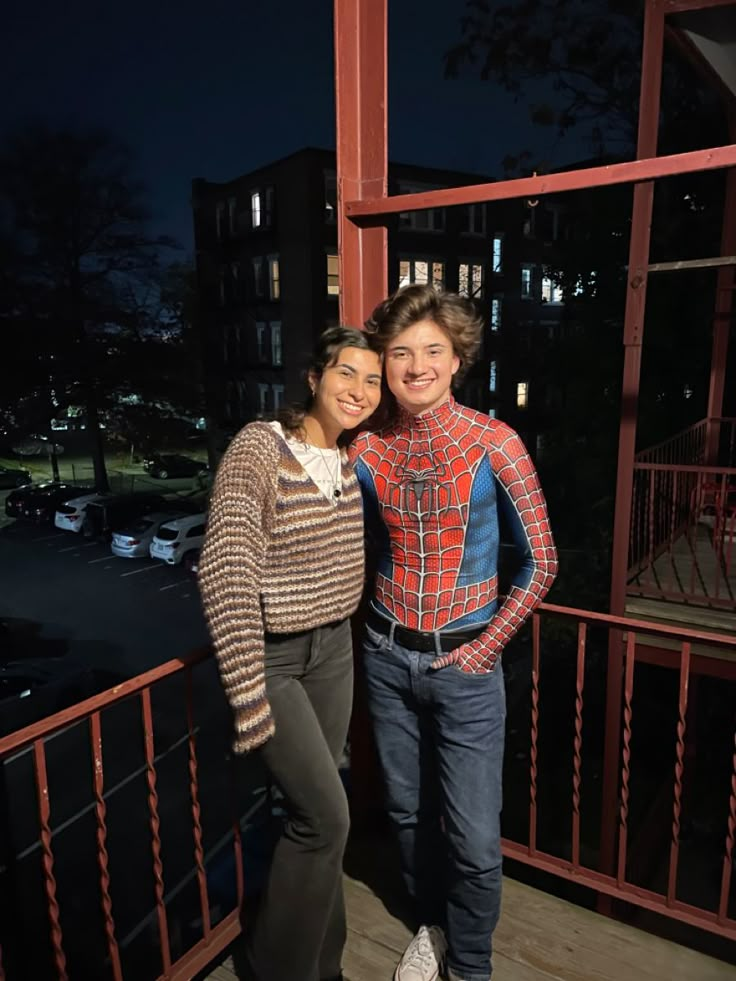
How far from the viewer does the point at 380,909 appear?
8.04 feet

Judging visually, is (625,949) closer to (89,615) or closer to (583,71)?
(583,71)

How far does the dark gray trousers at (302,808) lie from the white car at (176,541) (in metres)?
29.9

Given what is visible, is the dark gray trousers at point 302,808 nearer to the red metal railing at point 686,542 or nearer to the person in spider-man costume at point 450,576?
the person in spider-man costume at point 450,576

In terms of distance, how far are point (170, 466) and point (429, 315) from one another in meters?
42.3

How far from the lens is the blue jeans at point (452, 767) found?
1.97 m

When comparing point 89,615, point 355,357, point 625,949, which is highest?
point 355,357

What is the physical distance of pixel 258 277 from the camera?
3538 cm

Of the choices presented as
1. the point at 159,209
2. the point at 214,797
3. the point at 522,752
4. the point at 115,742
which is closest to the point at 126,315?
the point at 159,209

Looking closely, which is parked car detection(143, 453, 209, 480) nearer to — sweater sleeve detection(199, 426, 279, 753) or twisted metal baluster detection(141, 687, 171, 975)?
twisted metal baluster detection(141, 687, 171, 975)

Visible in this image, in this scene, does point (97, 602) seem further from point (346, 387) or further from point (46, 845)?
point (346, 387)

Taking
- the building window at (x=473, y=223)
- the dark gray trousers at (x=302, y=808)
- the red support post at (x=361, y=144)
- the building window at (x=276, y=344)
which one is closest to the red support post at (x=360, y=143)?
the red support post at (x=361, y=144)

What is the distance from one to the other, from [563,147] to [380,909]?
15.8 metres

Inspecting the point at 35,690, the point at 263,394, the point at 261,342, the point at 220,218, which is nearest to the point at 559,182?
the point at 35,690

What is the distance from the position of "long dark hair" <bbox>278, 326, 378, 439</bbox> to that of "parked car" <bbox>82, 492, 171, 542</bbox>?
34.8 m
